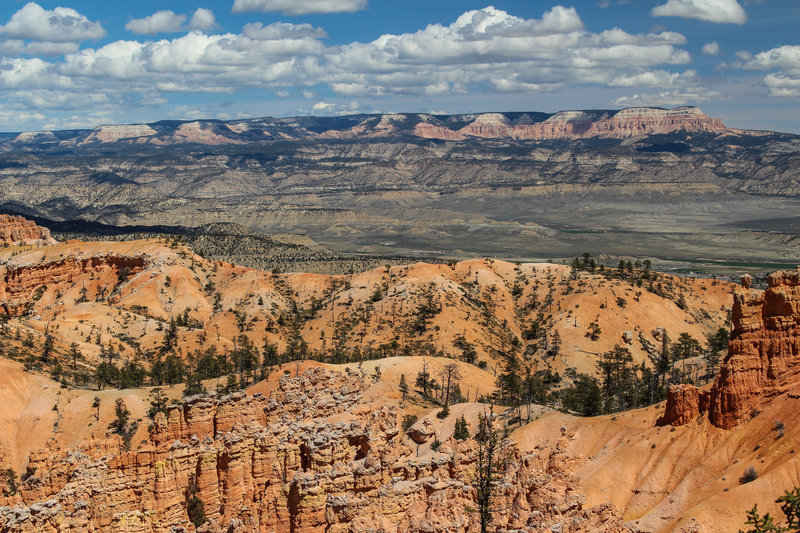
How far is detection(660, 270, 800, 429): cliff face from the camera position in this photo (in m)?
43.7

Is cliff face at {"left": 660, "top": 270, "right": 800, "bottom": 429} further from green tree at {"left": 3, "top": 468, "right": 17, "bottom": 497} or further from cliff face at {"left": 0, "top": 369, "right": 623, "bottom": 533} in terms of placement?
green tree at {"left": 3, "top": 468, "right": 17, "bottom": 497}

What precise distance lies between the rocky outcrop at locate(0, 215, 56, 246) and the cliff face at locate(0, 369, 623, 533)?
130595 mm

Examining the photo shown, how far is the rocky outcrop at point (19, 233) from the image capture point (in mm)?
152413

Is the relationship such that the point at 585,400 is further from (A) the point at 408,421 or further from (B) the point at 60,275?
(B) the point at 60,275

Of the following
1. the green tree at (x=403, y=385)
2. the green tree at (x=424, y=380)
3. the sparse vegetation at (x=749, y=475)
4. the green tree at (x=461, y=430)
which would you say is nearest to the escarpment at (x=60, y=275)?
the green tree at (x=424, y=380)

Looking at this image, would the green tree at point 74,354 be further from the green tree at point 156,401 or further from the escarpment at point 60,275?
the escarpment at point 60,275

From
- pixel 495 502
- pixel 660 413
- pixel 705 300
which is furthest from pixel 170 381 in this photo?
pixel 705 300

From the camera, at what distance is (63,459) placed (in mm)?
34750

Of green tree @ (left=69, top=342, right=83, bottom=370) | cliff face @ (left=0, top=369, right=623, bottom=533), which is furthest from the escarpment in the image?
Result: cliff face @ (left=0, top=369, right=623, bottom=533)

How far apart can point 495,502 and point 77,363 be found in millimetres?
62698

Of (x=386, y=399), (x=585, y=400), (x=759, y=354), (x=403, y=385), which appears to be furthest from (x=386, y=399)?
(x=759, y=354)

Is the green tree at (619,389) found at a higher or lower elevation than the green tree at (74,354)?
Result: lower

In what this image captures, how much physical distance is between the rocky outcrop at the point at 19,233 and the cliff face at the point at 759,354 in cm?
14369

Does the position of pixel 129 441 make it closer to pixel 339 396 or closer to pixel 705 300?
pixel 339 396
